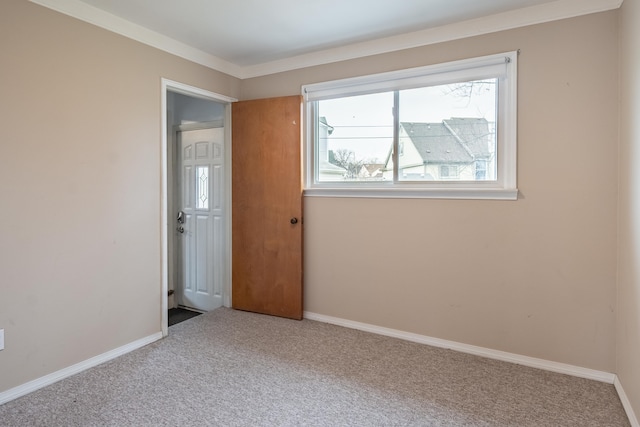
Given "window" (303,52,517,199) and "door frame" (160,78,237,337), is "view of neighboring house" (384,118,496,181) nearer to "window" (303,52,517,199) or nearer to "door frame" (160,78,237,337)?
"window" (303,52,517,199)

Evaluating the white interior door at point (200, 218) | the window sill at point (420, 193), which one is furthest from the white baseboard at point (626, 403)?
the white interior door at point (200, 218)

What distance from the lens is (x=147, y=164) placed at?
286 centimetres

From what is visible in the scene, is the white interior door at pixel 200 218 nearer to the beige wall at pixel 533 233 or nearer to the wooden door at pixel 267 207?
the wooden door at pixel 267 207

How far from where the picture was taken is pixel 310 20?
8.72 feet

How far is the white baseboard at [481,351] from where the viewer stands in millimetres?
2351

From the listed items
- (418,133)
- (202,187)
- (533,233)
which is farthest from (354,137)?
(202,187)

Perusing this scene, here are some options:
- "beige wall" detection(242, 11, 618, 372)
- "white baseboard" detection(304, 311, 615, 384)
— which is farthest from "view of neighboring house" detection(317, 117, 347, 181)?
"white baseboard" detection(304, 311, 615, 384)

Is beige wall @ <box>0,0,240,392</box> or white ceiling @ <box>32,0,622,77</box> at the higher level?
white ceiling @ <box>32,0,622,77</box>

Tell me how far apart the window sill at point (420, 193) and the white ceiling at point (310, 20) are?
1.14m

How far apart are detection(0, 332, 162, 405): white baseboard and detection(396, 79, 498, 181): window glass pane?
2429 mm

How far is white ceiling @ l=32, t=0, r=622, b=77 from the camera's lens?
2.39 metres

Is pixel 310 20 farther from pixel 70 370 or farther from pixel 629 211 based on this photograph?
pixel 70 370

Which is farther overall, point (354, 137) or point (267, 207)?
point (267, 207)

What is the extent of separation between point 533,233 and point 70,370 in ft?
10.6
